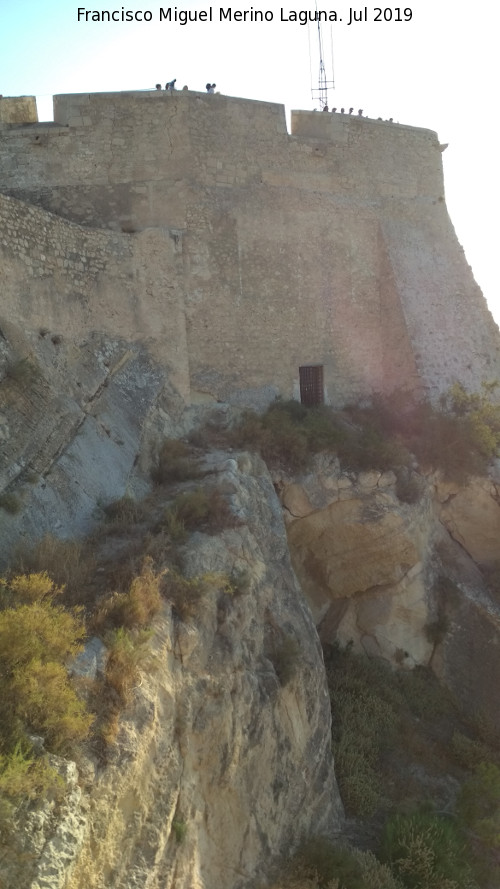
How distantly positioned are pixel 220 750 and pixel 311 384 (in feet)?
23.2

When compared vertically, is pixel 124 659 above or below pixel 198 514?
below

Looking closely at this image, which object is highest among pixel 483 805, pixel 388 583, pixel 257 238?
pixel 257 238

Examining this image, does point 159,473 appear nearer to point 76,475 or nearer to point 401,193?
point 76,475

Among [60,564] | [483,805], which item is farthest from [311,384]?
[60,564]

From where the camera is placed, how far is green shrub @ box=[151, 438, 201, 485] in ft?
29.9

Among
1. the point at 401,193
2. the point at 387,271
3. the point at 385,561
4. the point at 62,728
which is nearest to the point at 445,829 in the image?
the point at 385,561

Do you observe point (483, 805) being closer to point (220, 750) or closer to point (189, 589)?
point (220, 750)

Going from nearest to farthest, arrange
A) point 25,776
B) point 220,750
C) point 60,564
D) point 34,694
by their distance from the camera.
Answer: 1. point 25,776
2. point 34,694
3. point 220,750
4. point 60,564

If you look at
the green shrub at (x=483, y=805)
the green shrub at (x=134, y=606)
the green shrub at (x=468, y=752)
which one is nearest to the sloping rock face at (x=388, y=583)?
the green shrub at (x=468, y=752)

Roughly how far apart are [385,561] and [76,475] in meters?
4.97

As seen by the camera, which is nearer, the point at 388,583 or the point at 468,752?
the point at 468,752

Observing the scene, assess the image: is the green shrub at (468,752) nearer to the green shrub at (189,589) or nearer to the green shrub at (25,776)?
the green shrub at (189,589)

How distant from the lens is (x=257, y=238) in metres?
11.7

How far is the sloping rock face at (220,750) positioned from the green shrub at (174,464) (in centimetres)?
53
